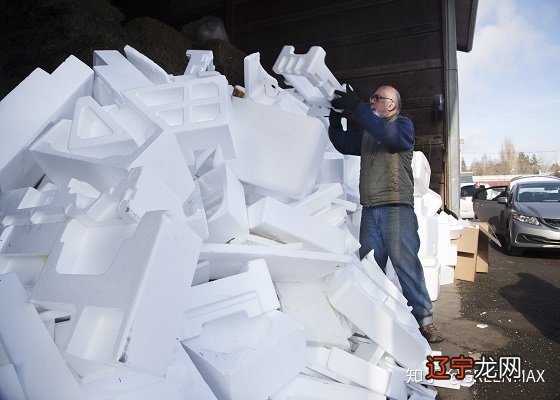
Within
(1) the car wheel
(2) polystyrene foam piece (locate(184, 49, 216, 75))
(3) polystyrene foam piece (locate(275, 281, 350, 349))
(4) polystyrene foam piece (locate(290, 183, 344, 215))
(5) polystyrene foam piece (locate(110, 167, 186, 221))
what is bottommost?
(1) the car wheel

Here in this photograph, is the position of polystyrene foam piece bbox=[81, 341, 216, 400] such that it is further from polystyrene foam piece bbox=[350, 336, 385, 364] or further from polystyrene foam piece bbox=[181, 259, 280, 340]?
polystyrene foam piece bbox=[350, 336, 385, 364]

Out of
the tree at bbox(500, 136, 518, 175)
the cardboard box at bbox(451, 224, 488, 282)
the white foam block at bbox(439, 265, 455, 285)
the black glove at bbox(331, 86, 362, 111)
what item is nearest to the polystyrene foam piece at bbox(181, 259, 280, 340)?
the black glove at bbox(331, 86, 362, 111)

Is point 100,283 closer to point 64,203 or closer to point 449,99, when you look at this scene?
point 64,203

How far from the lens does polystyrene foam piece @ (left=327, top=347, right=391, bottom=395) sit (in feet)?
5.29

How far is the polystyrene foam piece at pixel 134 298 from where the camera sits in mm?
860

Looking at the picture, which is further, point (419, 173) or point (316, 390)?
point (419, 173)

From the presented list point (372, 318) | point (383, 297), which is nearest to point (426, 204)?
point (383, 297)

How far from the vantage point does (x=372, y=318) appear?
1.76m

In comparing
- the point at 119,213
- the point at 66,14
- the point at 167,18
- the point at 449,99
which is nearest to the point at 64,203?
the point at 119,213

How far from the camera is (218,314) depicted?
1.43 meters

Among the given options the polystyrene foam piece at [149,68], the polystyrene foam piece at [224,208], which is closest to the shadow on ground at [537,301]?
the polystyrene foam piece at [224,208]

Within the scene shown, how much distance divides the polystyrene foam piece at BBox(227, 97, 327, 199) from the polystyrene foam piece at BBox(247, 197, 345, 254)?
242mm

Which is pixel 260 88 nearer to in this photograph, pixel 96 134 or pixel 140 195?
pixel 96 134

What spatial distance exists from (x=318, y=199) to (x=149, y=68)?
4.16ft
